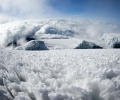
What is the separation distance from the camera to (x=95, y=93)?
249cm

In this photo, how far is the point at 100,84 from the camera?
262 cm

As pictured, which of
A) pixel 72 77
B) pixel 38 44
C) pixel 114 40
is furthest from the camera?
pixel 114 40

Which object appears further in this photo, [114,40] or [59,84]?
[114,40]

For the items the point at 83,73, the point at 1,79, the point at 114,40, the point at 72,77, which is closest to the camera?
the point at 1,79

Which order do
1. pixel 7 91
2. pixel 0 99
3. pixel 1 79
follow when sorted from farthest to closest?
1. pixel 1 79
2. pixel 7 91
3. pixel 0 99

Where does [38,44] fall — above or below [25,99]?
above

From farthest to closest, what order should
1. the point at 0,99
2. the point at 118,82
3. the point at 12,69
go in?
1. the point at 12,69
2. the point at 118,82
3. the point at 0,99

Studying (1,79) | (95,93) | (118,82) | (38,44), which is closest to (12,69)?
(1,79)

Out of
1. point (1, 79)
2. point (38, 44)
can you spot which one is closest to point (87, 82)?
point (1, 79)

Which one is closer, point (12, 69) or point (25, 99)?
point (25, 99)

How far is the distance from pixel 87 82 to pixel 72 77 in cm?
53

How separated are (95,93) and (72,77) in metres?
0.72

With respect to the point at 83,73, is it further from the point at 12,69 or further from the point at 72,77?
the point at 12,69

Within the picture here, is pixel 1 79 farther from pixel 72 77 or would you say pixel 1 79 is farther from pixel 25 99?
pixel 72 77
